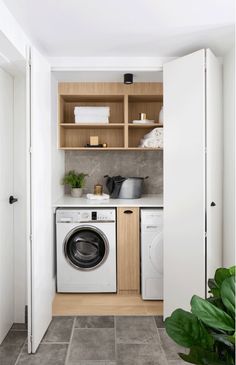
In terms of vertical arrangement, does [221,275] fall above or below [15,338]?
above

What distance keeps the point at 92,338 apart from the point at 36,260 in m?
0.79

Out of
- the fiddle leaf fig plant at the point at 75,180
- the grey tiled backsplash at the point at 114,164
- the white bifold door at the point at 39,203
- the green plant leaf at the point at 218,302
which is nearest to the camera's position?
Answer: the green plant leaf at the point at 218,302

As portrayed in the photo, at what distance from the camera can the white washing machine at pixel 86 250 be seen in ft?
10.5

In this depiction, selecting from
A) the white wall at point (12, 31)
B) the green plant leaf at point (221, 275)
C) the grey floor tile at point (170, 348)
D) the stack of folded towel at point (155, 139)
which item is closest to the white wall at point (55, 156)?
the white wall at point (12, 31)

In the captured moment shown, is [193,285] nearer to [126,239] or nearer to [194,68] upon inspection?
[126,239]

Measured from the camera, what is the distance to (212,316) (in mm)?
A: 1115

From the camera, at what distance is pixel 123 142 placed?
12.5ft

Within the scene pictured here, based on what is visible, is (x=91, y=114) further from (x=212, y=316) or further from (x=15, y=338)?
(x=212, y=316)

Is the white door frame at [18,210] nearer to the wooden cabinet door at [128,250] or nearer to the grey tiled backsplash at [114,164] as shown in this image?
the wooden cabinet door at [128,250]

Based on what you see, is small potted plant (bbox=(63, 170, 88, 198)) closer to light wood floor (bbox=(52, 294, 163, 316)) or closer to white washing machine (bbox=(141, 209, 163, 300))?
white washing machine (bbox=(141, 209, 163, 300))

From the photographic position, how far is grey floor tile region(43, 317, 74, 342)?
2506 millimetres

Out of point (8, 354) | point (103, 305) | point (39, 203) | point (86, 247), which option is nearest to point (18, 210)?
point (39, 203)

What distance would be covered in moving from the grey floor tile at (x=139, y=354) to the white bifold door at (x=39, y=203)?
64 centimetres

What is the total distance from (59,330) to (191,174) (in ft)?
5.55
